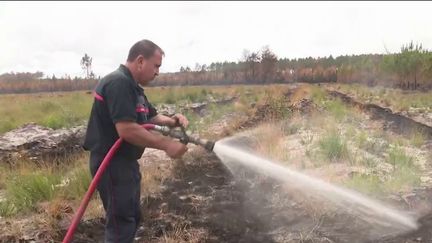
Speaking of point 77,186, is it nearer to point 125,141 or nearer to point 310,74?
point 125,141

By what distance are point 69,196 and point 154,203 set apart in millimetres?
1075

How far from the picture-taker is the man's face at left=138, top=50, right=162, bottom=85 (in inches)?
119

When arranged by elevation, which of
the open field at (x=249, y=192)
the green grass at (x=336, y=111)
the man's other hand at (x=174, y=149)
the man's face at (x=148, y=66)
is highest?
the man's face at (x=148, y=66)

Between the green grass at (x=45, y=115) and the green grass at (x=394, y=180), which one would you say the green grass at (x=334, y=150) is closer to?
the green grass at (x=394, y=180)

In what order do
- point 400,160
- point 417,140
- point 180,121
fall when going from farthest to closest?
1. point 417,140
2. point 400,160
3. point 180,121

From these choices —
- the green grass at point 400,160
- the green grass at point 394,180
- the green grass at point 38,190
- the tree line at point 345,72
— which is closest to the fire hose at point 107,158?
the green grass at point 38,190

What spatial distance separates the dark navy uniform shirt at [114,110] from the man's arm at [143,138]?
0.15 feet

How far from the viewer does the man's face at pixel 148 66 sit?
3.01 metres

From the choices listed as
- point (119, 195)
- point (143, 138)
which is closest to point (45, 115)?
point (119, 195)

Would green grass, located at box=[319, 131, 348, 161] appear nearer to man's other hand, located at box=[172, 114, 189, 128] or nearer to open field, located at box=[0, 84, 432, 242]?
open field, located at box=[0, 84, 432, 242]

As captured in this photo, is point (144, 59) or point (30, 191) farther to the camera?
point (30, 191)

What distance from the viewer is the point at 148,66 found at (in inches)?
119

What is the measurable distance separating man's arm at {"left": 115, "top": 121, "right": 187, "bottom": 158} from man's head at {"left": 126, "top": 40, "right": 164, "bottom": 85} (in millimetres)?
401

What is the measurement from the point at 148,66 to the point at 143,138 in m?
0.53
